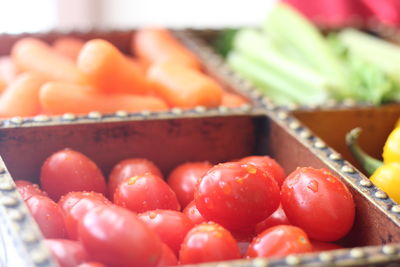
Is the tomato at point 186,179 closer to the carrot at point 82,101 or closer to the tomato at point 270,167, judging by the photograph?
the tomato at point 270,167

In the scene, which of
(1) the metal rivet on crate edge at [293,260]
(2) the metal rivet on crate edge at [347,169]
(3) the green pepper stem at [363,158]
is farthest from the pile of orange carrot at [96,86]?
(1) the metal rivet on crate edge at [293,260]

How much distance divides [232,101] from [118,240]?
90 centimetres

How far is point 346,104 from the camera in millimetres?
1607

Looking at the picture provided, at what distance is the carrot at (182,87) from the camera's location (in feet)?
5.24

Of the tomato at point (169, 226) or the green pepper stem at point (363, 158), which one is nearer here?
the tomato at point (169, 226)

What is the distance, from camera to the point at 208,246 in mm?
885

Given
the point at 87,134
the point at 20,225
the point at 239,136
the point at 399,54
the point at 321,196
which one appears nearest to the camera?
the point at 20,225

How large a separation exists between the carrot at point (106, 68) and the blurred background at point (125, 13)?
246 cm

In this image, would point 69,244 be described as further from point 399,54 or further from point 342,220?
point 399,54

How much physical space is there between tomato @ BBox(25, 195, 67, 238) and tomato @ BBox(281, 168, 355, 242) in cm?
37

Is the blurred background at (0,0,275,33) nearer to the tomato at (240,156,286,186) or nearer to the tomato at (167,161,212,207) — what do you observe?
the tomato at (167,161,212,207)

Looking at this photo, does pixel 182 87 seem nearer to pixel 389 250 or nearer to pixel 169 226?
pixel 169 226

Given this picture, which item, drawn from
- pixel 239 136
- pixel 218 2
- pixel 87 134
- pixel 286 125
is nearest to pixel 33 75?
pixel 87 134

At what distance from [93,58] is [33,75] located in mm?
215
